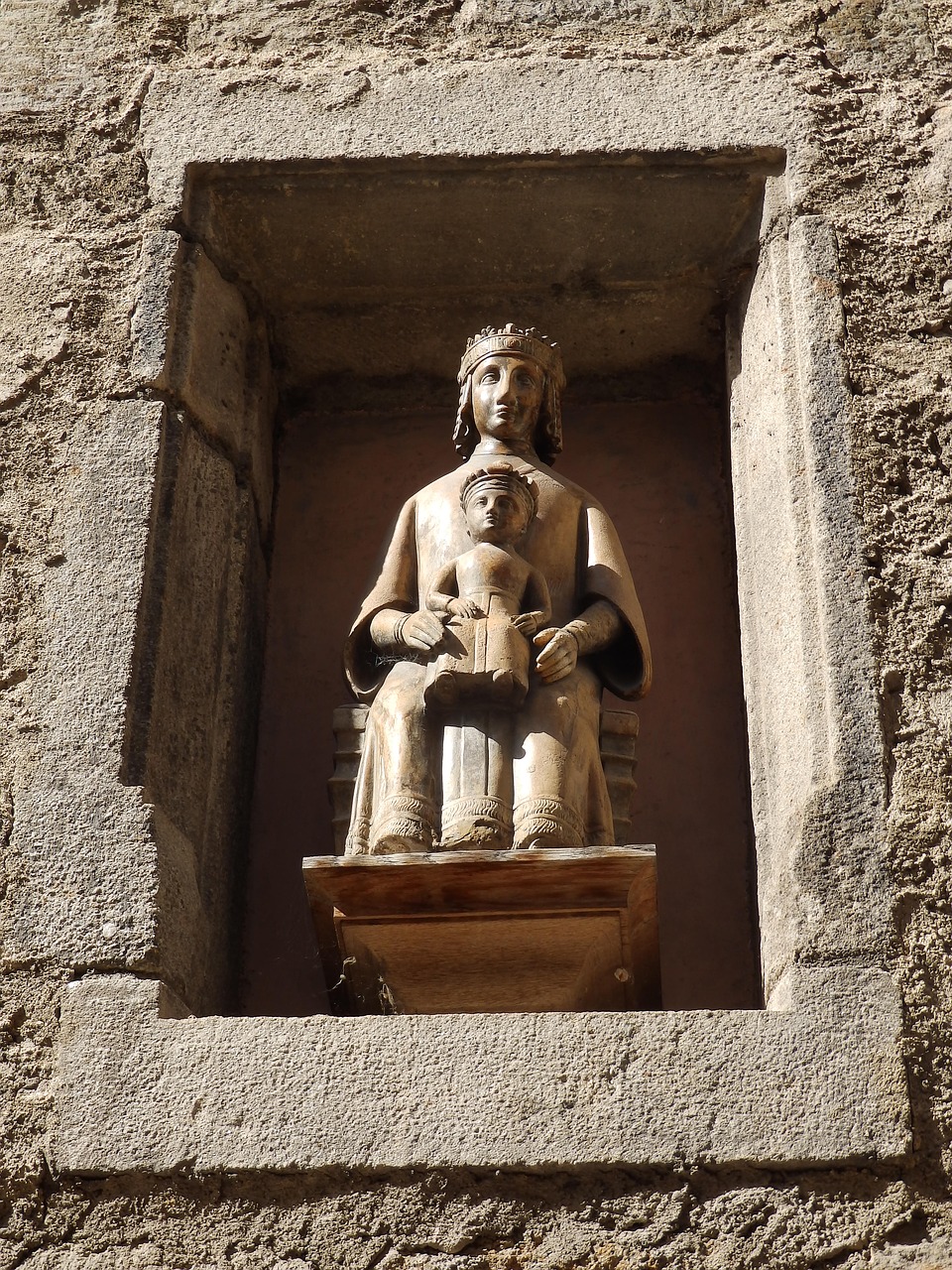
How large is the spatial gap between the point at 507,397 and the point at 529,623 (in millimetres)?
678

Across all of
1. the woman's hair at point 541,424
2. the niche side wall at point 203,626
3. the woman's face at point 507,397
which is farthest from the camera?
the woman's hair at point 541,424

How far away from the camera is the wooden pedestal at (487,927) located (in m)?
3.19

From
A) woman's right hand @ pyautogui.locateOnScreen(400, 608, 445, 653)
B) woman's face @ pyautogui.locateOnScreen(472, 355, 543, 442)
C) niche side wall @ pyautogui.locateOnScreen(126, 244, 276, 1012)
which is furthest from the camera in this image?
woman's face @ pyautogui.locateOnScreen(472, 355, 543, 442)

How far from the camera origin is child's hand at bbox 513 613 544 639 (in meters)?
3.58

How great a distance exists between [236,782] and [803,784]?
1272 mm

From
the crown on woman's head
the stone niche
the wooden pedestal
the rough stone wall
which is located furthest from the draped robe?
the rough stone wall

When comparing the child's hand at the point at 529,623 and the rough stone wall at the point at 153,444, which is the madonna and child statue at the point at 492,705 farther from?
the rough stone wall at the point at 153,444

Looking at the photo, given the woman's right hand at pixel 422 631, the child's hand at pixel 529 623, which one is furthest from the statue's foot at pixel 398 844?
the child's hand at pixel 529 623

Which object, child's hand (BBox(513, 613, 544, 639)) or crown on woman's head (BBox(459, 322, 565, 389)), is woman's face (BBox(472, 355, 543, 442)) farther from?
child's hand (BBox(513, 613, 544, 639))

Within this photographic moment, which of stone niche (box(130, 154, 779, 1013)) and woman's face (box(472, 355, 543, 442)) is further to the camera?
woman's face (box(472, 355, 543, 442))

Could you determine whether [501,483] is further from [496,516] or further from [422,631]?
[422,631]

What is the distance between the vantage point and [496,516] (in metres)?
3.74

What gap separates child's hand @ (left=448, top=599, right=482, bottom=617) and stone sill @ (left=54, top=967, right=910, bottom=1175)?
908 mm

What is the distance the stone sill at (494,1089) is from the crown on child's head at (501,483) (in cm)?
123
